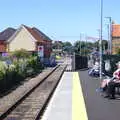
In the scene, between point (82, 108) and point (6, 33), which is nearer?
point (82, 108)

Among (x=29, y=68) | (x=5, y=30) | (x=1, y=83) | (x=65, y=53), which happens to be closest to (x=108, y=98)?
(x=1, y=83)

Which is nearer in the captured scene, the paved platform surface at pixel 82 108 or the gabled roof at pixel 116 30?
the paved platform surface at pixel 82 108

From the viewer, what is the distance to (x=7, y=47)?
102 meters

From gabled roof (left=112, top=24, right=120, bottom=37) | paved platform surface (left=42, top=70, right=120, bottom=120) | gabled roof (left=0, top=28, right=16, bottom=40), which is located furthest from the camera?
gabled roof (left=0, top=28, right=16, bottom=40)

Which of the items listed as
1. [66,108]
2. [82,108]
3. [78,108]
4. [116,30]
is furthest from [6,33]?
[82,108]

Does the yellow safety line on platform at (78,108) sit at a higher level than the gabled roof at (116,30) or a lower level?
lower

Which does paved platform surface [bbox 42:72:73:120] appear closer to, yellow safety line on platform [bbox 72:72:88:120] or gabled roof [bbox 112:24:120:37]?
yellow safety line on platform [bbox 72:72:88:120]

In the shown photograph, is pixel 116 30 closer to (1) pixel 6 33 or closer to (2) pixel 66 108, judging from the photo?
(1) pixel 6 33

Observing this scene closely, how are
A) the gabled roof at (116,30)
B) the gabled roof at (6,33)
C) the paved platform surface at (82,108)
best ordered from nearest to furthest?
the paved platform surface at (82,108) → the gabled roof at (116,30) → the gabled roof at (6,33)

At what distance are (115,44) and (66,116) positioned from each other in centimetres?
9345

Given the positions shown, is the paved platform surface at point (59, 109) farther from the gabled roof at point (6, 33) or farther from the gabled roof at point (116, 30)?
the gabled roof at point (6, 33)

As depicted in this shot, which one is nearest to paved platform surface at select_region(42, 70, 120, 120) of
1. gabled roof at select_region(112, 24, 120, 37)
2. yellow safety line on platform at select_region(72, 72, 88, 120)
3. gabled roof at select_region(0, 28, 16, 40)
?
yellow safety line on platform at select_region(72, 72, 88, 120)

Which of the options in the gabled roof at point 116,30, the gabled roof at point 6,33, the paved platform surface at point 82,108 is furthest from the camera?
the gabled roof at point 6,33

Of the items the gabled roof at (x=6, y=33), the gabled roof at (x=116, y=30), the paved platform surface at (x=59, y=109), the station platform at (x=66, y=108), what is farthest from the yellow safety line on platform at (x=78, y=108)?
the gabled roof at (x=6, y=33)
